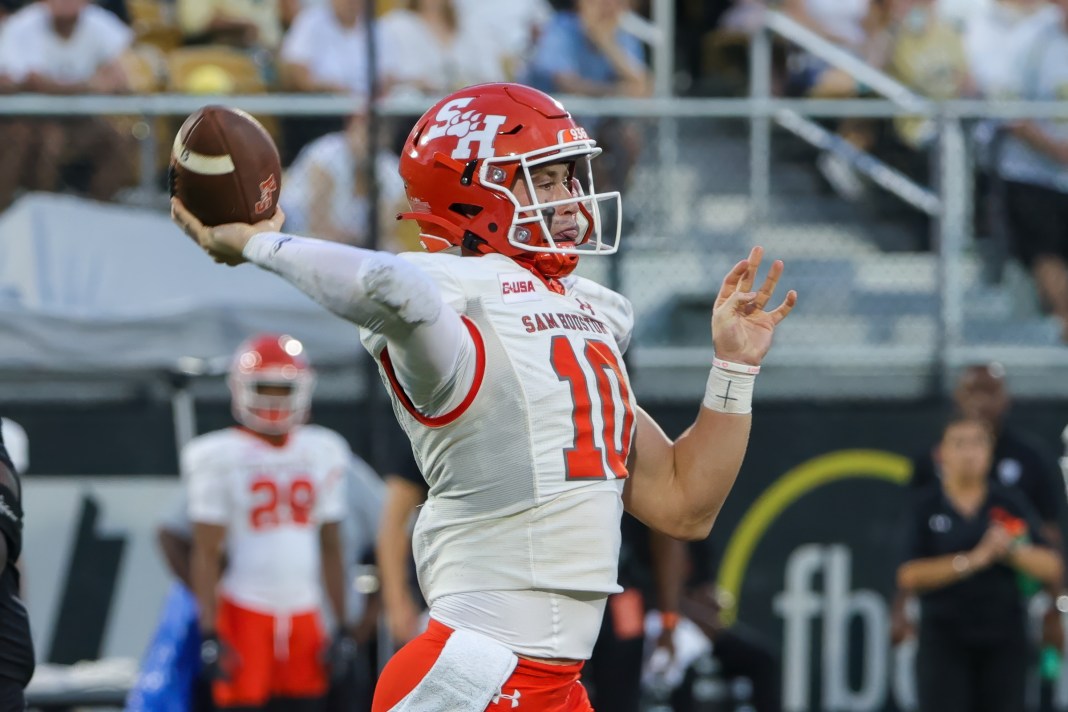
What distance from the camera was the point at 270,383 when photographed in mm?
7105

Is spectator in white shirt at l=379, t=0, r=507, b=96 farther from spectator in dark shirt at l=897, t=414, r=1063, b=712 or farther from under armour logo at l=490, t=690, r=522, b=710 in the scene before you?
under armour logo at l=490, t=690, r=522, b=710

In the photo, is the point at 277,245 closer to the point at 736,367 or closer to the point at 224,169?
the point at 224,169

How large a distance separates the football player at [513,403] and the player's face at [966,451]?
151 inches

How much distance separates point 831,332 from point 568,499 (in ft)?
16.5

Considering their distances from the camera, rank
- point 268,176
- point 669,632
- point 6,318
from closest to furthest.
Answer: point 268,176 < point 669,632 < point 6,318

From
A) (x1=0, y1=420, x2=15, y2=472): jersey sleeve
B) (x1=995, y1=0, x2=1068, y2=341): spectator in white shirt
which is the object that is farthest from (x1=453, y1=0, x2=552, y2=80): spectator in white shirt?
(x1=0, y1=420, x2=15, y2=472): jersey sleeve

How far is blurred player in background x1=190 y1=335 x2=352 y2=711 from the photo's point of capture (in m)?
6.99

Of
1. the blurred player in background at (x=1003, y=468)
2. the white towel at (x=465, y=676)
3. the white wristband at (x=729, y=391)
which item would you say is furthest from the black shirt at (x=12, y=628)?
the blurred player in background at (x=1003, y=468)

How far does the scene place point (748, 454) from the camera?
7.97 m

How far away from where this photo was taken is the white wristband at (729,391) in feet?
11.3

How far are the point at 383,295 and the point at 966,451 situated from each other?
15.3 ft

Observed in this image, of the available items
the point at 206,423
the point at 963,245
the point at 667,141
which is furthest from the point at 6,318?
the point at 963,245

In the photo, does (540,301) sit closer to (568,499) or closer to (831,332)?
(568,499)

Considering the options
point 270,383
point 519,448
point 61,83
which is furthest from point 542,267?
point 61,83
